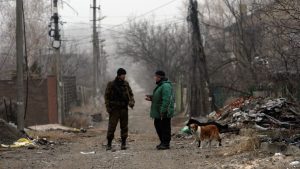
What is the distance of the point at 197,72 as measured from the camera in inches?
1030

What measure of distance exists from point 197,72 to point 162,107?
13.6 m

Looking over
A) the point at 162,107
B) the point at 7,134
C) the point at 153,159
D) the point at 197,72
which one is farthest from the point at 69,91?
the point at 153,159

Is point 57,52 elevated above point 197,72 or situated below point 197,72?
above

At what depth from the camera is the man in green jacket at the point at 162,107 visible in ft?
42.3

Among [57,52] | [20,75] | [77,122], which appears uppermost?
[57,52]

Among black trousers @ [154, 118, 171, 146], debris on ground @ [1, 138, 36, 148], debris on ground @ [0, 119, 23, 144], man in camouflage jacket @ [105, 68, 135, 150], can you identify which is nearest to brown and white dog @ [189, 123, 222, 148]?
black trousers @ [154, 118, 171, 146]

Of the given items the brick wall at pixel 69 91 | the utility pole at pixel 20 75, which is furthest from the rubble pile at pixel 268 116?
the brick wall at pixel 69 91

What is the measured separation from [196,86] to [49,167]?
1641 centimetres

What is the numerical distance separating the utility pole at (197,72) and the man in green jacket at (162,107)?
1214 centimetres

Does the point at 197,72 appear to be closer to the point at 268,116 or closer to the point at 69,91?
the point at 268,116

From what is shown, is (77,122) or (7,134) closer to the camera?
A: (7,134)

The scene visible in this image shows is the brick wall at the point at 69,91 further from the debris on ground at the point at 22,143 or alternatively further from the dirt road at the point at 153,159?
the dirt road at the point at 153,159

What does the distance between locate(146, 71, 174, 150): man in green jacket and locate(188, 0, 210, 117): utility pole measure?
12.1 metres

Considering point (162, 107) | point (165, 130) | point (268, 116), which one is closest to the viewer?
point (162, 107)
